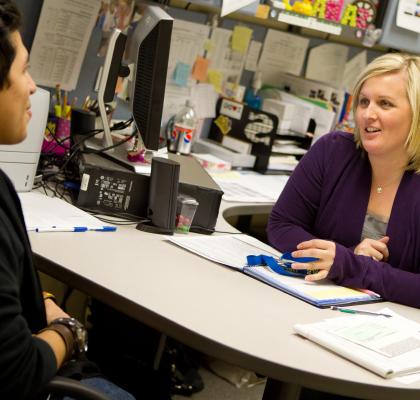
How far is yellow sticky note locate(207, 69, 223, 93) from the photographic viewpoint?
3039 mm

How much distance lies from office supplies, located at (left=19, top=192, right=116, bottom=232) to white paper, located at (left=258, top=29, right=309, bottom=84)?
1550mm

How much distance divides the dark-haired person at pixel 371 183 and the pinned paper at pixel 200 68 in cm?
92

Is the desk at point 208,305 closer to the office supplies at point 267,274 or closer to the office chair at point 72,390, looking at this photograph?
the office supplies at point 267,274

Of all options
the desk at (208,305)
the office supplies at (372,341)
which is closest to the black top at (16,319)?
the desk at (208,305)

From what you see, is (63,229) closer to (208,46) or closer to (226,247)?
(226,247)

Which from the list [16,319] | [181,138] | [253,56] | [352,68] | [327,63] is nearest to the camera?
[16,319]

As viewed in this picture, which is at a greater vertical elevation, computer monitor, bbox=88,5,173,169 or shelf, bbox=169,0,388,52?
shelf, bbox=169,0,388,52

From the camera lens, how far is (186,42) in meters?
2.86

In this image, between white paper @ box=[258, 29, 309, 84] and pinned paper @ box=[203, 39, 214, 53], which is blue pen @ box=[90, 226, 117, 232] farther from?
white paper @ box=[258, 29, 309, 84]

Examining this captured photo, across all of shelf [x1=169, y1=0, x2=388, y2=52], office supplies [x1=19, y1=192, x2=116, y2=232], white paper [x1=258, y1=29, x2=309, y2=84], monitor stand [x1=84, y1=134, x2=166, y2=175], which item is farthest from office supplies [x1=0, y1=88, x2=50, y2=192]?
white paper [x1=258, y1=29, x2=309, y2=84]

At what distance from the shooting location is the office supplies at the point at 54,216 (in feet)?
5.62

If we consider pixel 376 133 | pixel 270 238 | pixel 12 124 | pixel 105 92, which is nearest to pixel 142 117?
pixel 105 92

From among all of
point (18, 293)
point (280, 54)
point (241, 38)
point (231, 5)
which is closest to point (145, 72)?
point (231, 5)

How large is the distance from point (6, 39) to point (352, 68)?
270 centimetres
